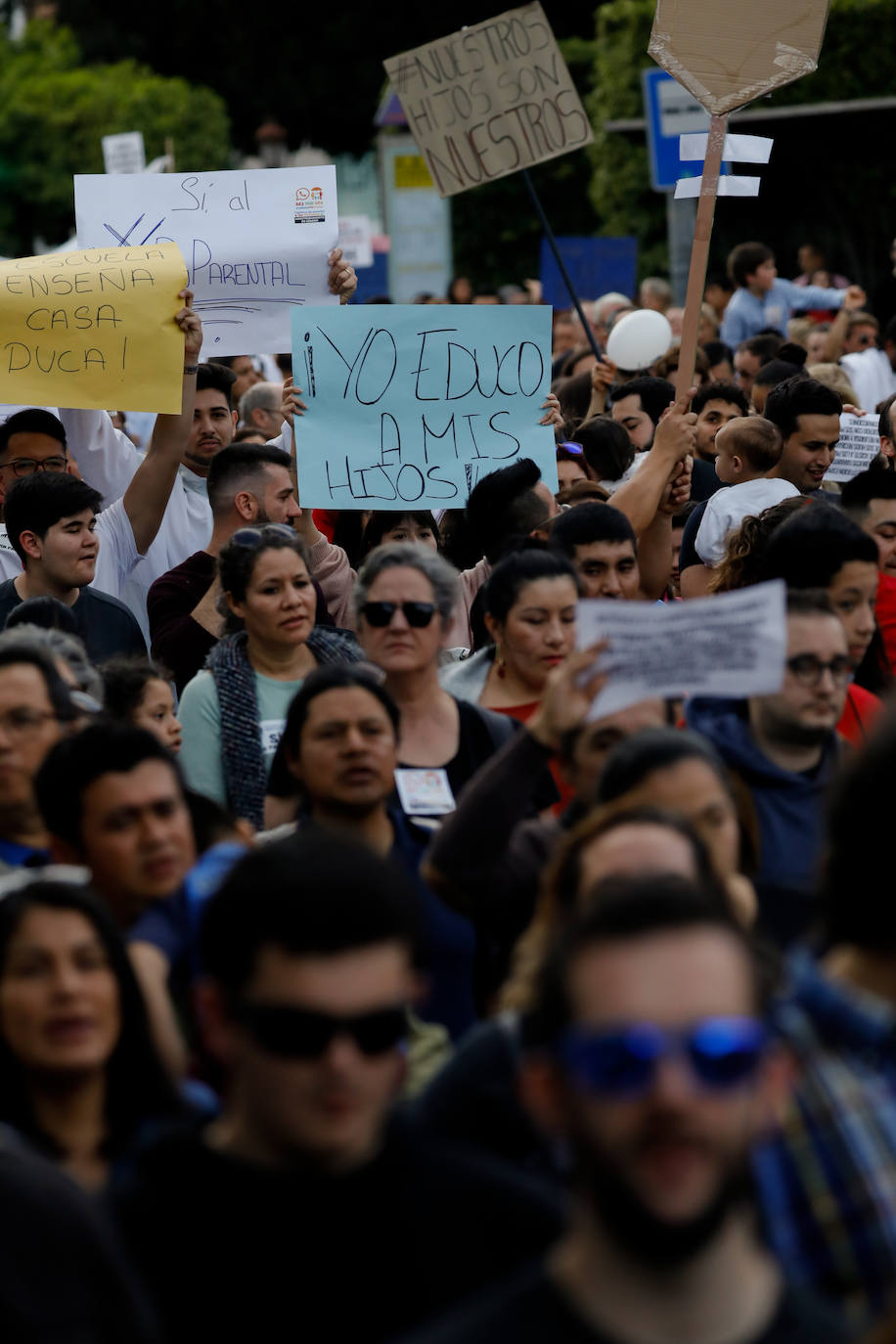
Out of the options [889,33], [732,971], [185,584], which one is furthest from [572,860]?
[889,33]

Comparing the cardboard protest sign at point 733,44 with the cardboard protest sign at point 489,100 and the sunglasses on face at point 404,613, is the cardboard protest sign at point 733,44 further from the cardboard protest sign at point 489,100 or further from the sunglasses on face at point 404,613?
the sunglasses on face at point 404,613

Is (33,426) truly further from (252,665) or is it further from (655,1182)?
(655,1182)

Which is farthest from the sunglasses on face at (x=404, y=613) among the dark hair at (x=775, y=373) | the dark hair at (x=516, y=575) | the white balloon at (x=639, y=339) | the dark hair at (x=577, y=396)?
the white balloon at (x=639, y=339)

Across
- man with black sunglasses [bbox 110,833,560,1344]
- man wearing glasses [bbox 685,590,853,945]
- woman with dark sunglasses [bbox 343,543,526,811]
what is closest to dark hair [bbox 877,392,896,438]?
woman with dark sunglasses [bbox 343,543,526,811]

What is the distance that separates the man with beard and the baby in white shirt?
4874 millimetres

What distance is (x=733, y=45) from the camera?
6926 mm

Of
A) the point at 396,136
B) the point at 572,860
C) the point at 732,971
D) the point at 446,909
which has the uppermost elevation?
the point at 396,136

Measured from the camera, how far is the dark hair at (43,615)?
543 centimetres

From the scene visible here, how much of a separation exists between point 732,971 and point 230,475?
4.69 metres

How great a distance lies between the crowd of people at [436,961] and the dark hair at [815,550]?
12 mm

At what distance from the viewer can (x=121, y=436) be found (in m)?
7.27

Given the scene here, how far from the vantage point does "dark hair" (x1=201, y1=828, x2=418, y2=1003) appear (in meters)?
→ 2.29

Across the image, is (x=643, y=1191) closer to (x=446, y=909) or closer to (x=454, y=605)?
(x=446, y=909)

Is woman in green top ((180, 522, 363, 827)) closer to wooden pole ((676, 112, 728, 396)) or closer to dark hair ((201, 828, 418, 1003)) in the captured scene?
wooden pole ((676, 112, 728, 396))
